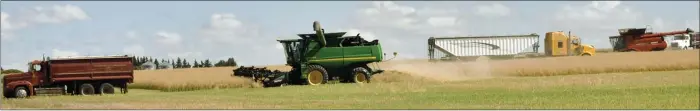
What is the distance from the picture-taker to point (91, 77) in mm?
32125

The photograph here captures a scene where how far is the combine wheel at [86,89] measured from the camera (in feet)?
105

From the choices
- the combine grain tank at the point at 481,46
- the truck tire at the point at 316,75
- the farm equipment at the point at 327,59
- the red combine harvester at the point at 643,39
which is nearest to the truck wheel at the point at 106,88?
the farm equipment at the point at 327,59

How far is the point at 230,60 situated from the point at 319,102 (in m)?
38.8

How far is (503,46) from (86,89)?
26.2m

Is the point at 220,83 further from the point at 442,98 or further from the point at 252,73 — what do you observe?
the point at 442,98

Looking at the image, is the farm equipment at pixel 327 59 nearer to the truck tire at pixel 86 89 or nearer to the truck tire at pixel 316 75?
the truck tire at pixel 316 75

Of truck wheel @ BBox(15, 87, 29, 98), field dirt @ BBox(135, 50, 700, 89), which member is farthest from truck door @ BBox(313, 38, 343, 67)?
truck wheel @ BBox(15, 87, 29, 98)

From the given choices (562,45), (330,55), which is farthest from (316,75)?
(562,45)

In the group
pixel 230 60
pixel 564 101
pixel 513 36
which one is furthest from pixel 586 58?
pixel 564 101

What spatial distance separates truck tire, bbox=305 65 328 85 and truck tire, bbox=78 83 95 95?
8350 mm

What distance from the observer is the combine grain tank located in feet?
157

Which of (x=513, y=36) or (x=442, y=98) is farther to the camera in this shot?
(x=513, y=36)

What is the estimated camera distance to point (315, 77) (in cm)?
3294

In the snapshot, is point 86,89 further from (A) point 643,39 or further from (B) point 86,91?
(A) point 643,39
